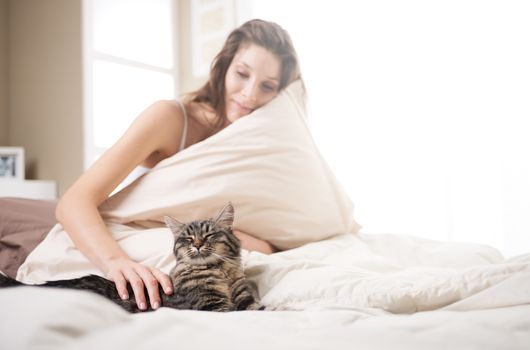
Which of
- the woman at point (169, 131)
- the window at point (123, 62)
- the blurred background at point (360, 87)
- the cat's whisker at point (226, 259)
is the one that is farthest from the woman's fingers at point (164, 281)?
the window at point (123, 62)

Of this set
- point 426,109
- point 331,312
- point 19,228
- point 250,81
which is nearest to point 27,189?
point 19,228

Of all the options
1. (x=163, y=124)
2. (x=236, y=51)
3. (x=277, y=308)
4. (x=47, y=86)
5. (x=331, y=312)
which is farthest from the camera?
(x=47, y=86)

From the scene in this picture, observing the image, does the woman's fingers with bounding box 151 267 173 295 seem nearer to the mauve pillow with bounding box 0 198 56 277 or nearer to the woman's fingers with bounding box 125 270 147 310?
the woman's fingers with bounding box 125 270 147 310

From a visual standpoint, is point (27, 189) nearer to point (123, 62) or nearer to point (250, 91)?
point (123, 62)

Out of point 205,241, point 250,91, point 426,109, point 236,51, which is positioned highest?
point 236,51

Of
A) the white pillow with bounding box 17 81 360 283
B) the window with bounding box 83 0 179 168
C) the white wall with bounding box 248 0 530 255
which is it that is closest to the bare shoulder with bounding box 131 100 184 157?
the white pillow with bounding box 17 81 360 283

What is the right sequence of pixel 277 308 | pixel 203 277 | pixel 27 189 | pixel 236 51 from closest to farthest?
pixel 277 308 → pixel 203 277 → pixel 236 51 → pixel 27 189

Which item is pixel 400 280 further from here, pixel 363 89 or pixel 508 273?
pixel 363 89

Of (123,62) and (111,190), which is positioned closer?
(111,190)

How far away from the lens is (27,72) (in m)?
3.57

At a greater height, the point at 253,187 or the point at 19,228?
the point at 253,187

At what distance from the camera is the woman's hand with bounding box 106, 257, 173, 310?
Answer: 2.91 ft

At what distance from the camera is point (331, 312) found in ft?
2.26

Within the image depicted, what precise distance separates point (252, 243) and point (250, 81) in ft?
2.12
